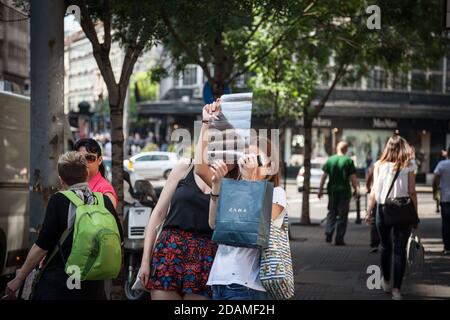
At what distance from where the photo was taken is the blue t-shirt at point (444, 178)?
15836mm

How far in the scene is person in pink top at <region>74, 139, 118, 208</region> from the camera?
22.9 ft

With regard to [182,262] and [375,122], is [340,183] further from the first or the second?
[375,122]

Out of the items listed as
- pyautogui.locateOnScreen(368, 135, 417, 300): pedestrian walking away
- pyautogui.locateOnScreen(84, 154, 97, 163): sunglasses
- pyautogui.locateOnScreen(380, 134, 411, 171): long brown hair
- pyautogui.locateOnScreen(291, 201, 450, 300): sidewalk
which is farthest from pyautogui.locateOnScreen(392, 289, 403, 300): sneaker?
pyautogui.locateOnScreen(84, 154, 97, 163): sunglasses

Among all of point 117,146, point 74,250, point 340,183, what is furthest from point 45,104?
point 340,183

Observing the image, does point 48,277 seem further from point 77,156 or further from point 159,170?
point 159,170

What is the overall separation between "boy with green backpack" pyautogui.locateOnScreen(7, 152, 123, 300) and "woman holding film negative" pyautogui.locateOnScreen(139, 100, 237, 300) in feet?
1.11

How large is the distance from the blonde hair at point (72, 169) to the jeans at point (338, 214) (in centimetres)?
1148

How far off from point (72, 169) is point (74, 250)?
22.7 inches

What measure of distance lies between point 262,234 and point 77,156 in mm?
1510

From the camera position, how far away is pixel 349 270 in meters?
13.6

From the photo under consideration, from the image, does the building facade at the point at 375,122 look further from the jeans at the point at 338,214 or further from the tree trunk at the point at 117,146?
the tree trunk at the point at 117,146

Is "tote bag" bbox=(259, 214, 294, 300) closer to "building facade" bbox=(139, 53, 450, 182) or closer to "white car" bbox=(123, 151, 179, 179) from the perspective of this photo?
"white car" bbox=(123, 151, 179, 179)

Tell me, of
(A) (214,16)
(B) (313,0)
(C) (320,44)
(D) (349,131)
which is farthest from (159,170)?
(A) (214,16)
